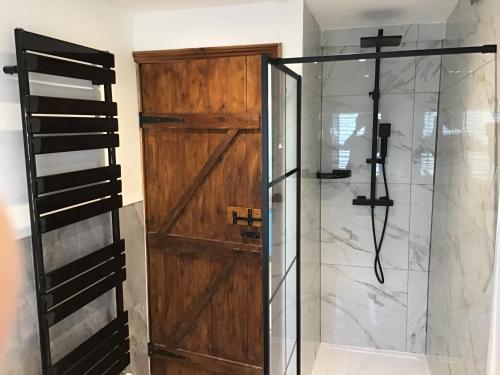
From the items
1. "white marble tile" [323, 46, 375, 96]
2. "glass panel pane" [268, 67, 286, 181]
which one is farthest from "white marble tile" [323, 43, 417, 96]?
"glass panel pane" [268, 67, 286, 181]

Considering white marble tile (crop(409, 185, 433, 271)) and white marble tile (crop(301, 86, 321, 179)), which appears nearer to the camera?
white marble tile (crop(301, 86, 321, 179))

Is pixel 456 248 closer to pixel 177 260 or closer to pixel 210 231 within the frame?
pixel 210 231

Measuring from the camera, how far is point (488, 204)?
1828 millimetres

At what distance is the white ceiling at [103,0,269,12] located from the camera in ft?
8.55

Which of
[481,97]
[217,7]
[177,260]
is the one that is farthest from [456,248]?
[217,7]

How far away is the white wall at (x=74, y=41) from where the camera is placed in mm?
1944

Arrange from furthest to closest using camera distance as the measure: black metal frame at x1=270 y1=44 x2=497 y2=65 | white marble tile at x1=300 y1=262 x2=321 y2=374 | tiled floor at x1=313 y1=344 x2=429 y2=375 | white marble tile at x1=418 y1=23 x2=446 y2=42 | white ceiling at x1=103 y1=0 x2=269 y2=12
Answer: tiled floor at x1=313 y1=344 x2=429 y2=375 → white marble tile at x1=418 y1=23 x2=446 y2=42 → white marble tile at x1=300 y1=262 x2=321 y2=374 → white ceiling at x1=103 y1=0 x2=269 y2=12 → black metal frame at x1=270 y1=44 x2=497 y2=65

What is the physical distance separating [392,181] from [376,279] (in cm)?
75

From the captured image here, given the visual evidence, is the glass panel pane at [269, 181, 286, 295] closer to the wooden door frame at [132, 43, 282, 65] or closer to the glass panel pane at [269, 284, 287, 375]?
the glass panel pane at [269, 284, 287, 375]

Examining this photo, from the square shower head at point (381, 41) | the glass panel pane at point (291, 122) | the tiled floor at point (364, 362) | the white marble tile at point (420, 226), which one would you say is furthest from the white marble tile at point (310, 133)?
the tiled floor at point (364, 362)

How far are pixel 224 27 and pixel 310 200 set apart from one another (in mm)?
1232

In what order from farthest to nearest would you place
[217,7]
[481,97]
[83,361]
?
[217,7] < [83,361] < [481,97]

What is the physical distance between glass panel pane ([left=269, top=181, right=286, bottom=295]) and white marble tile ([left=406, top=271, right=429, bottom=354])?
1408mm

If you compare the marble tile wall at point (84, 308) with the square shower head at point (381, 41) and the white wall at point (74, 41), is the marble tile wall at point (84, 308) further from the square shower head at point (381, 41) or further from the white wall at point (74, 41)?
the square shower head at point (381, 41)
